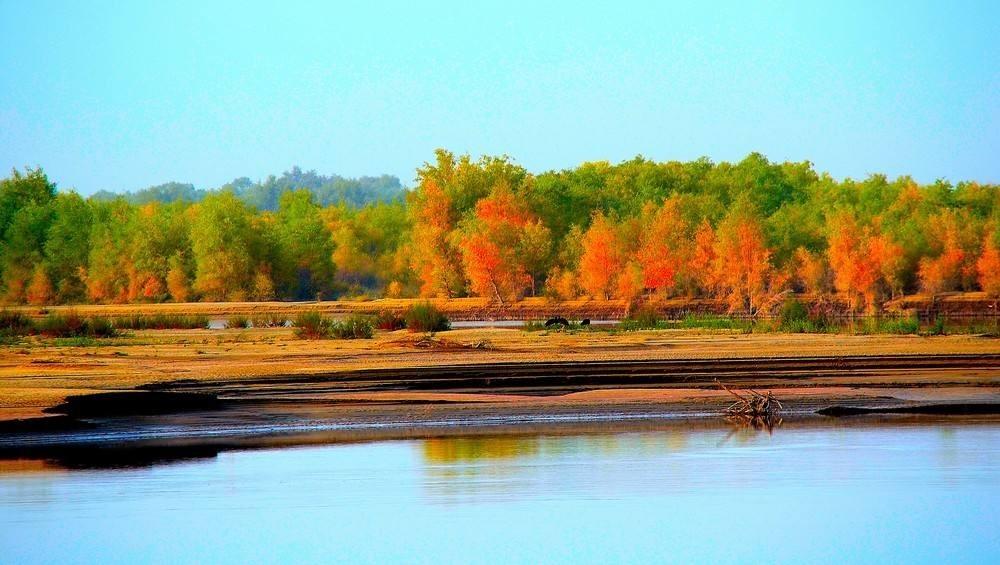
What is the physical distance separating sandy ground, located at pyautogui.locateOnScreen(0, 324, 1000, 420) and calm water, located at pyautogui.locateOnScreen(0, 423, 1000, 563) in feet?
16.2

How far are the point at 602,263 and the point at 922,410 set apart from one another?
179 ft

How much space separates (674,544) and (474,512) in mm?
2568

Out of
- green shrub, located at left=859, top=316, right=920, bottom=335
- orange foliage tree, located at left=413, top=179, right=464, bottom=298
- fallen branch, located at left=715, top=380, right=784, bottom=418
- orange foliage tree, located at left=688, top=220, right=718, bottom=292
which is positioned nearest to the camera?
fallen branch, located at left=715, top=380, right=784, bottom=418

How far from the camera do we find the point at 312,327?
1848 inches

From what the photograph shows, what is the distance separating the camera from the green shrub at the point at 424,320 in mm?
49969

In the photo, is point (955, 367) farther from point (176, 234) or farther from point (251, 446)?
point (176, 234)

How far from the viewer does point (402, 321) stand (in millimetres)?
53375

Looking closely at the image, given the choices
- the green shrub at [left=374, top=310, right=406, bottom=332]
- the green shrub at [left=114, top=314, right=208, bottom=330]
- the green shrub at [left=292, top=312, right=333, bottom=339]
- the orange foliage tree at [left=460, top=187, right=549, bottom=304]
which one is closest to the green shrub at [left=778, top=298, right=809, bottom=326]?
the green shrub at [left=374, top=310, right=406, bottom=332]

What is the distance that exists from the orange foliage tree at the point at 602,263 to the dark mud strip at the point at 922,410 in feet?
Result: 175

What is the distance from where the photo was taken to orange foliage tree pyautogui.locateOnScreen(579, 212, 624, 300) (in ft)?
258

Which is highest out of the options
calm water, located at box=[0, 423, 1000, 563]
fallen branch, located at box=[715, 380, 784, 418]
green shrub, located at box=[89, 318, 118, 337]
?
green shrub, located at box=[89, 318, 118, 337]

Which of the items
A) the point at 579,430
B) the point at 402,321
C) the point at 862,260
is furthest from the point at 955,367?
the point at 862,260

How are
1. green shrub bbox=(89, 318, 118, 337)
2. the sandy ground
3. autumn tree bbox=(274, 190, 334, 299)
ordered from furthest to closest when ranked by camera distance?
autumn tree bbox=(274, 190, 334, 299), green shrub bbox=(89, 318, 118, 337), the sandy ground

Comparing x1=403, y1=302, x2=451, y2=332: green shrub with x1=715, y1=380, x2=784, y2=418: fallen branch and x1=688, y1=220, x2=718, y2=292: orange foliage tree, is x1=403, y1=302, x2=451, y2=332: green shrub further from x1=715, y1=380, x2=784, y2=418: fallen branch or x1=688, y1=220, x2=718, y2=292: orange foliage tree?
x1=715, y1=380, x2=784, y2=418: fallen branch
